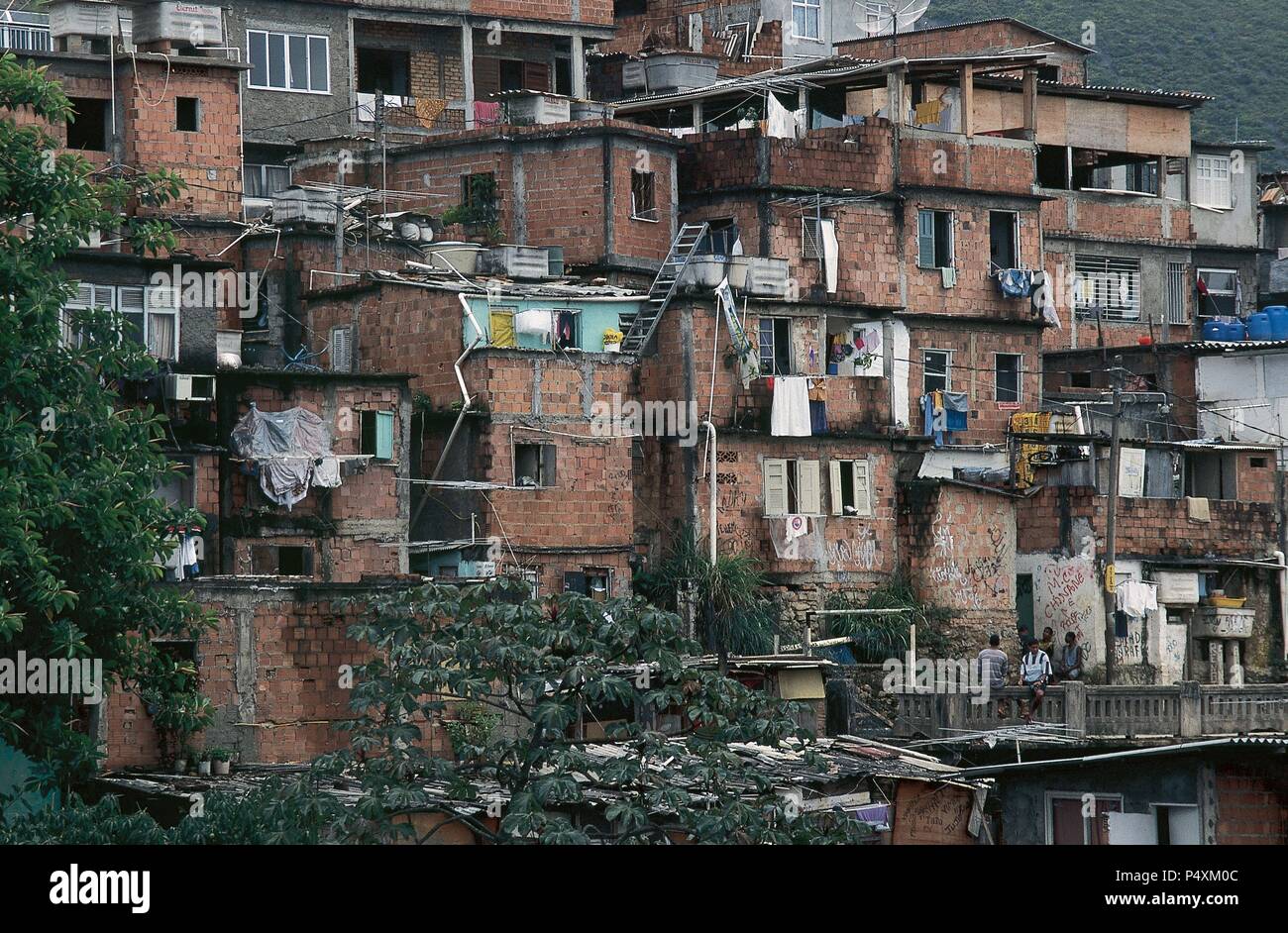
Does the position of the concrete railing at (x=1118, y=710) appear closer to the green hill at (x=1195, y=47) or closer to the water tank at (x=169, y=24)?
the water tank at (x=169, y=24)

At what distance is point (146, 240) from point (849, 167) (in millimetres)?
14841

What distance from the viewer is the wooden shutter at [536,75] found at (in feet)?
158

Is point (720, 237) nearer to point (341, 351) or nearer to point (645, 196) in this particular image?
point (645, 196)

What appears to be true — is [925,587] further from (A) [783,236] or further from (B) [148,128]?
(B) [148,128]

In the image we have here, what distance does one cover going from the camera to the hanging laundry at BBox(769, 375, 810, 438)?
129 ft

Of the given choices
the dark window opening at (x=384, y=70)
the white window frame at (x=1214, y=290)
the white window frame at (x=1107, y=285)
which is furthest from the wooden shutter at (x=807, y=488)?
the white window frame at (x=1214, y=290)

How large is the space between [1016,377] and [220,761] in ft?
59.7

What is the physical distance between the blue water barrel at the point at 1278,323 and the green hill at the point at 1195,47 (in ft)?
74.7

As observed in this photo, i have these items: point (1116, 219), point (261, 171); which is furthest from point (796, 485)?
point (1116, 219)

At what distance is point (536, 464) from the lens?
121 ft

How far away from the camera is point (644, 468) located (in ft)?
128

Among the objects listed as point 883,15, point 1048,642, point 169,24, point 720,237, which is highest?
point 883,15
